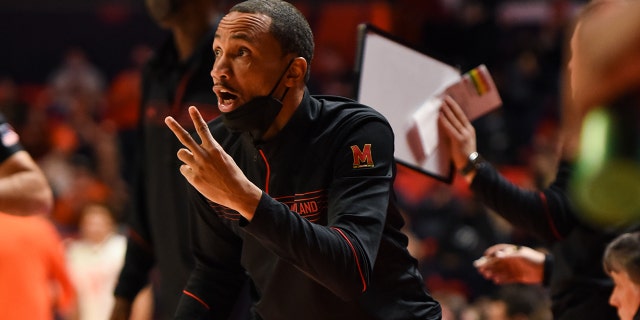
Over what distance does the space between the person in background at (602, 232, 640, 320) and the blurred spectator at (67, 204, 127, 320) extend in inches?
173

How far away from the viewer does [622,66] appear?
0.82 meters

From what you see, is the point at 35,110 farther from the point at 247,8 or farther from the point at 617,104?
the point at 617,104

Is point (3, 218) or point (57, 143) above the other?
point (3, 218)

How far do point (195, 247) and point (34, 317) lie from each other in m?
1.73

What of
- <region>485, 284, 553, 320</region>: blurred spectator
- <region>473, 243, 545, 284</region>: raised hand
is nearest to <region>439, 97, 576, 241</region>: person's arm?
<region>473, 243, 545, 284</region>: raised hand

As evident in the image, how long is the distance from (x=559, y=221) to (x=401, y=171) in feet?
15.4

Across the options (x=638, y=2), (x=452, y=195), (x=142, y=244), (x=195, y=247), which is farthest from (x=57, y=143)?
(x=638, y=2)

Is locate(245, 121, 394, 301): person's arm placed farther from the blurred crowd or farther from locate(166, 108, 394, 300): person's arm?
the blurred crowd

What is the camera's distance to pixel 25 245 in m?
4.45

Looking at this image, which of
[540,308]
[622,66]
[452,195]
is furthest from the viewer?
[452,195]

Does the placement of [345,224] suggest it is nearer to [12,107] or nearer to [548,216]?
[548,216]

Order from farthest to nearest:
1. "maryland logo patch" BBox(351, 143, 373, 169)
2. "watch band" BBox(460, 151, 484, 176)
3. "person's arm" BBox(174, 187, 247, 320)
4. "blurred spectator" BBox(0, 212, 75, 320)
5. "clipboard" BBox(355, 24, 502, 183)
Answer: "blurred spectator" BBox(0, 212, 75, 320) → "watch band" BBox(460, 151, 484, 176) → "clipboard" BBox(355, 24, 502, 183) → "person's arm" BBox(174, 187, 247, 320) → "maryland logo patch" BBox(351, 143, 373, 169)

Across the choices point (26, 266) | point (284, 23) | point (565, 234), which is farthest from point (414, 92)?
point (26, 266)

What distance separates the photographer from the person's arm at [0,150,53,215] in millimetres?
2977
